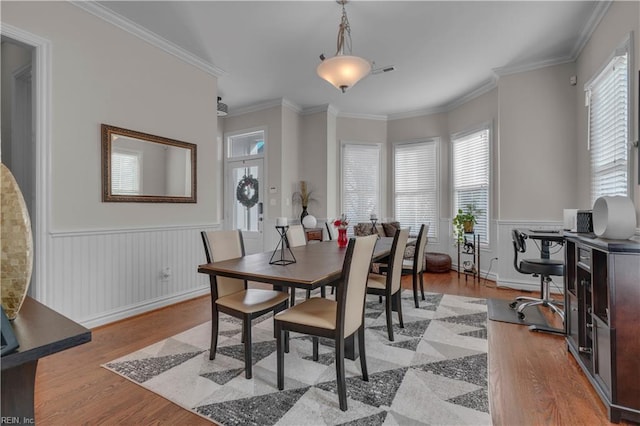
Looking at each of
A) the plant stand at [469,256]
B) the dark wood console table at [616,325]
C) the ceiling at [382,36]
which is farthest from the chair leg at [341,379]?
the plant stand at [469,256]

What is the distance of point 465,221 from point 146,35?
4.90m

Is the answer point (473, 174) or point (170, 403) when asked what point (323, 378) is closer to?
point (170, 403)

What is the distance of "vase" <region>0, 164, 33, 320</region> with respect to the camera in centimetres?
68

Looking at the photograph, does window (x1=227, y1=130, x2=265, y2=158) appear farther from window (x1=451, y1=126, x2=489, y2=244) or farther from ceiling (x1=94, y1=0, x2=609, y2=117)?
window (x1=451, y1=126, x2=489, y2=244)

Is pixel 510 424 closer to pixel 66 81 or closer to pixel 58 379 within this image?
pixel 58 379

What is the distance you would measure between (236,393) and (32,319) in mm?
1392

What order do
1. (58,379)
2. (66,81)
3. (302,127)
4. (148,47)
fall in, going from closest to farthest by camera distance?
1. (58,379)
2. (66,81)
3. (148,47)
4. (302,127)

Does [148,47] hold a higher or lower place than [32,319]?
higher

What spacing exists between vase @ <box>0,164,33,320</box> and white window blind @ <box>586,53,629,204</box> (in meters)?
3.70

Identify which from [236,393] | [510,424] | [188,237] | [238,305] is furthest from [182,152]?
[510,424]

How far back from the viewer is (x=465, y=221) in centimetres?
500

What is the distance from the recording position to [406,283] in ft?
15.4

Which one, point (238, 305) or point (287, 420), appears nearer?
point (287, 420)

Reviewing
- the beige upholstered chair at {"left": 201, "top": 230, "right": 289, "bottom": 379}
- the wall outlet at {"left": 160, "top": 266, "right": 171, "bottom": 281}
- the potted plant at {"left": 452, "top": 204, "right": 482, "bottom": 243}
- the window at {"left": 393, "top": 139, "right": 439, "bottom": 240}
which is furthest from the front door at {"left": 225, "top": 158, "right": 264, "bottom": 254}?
the potted plant at {"left": 452, "top": 204, "right": 482, "bottom": 243}
